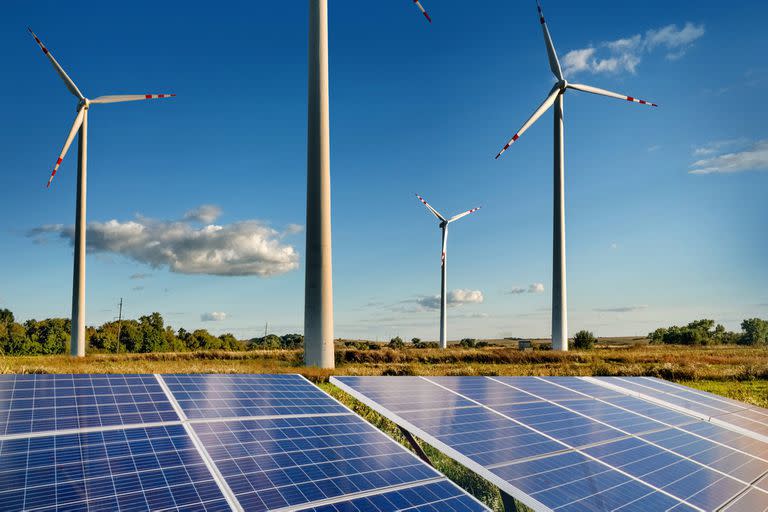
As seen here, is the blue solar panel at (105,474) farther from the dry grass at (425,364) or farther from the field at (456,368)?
the dry grass at (425,364)

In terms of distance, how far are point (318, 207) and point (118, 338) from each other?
113m

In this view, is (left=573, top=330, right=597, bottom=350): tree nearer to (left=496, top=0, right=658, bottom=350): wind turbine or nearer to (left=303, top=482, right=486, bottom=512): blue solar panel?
(left=496, top=0, right=658, bottom=350): wind turbine

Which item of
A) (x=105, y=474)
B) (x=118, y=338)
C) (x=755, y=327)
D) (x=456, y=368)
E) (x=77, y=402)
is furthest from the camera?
(x=755, y=327)

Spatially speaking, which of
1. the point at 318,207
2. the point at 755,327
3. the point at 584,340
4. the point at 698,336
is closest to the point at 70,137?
the point at 318,207

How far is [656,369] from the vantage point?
36.8 meters

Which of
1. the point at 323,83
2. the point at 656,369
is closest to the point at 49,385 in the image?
the point at 323,83

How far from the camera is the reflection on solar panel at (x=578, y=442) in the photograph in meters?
9.02

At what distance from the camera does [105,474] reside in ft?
24.1

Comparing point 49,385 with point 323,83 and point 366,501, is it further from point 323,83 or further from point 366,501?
point 323,83

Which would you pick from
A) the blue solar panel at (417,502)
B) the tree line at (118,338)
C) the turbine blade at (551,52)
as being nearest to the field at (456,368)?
the blue solar panel at (417,502)

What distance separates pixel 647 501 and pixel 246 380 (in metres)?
9.31

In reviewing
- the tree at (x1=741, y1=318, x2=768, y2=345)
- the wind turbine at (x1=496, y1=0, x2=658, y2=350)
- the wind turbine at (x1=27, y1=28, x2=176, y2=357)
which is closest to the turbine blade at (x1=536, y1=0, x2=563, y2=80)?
the wind turbine at (x1=496, y1=0, x2=658, y2=350)

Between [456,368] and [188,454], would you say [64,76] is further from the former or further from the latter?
[188,454]

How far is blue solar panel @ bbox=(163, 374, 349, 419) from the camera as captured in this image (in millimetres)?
10750
